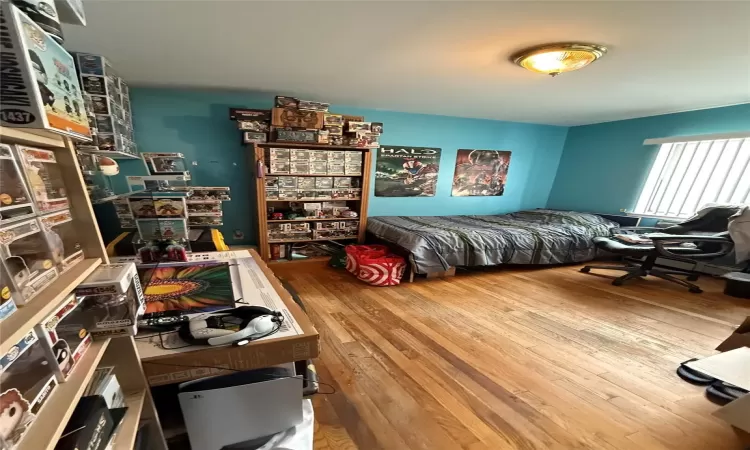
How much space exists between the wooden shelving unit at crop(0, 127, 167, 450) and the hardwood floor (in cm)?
75

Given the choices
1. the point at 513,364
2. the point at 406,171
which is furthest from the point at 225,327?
the point at 406,171

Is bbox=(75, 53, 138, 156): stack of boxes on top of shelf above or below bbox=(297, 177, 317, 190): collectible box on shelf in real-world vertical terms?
above

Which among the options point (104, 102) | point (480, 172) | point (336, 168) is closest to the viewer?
point (104, 102)

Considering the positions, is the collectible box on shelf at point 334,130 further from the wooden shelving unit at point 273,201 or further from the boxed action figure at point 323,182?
the boxed action figure at point 323,182

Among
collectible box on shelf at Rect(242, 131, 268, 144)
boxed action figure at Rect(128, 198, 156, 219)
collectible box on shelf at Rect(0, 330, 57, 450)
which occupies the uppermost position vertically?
collectible box on shelf at Rect(242, 131, 268, 144)

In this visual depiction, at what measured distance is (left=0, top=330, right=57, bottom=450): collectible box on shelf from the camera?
1.41 feet

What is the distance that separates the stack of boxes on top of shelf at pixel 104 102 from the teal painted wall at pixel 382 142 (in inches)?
18.3

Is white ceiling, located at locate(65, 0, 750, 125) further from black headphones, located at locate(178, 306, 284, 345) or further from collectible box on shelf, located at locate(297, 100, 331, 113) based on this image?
black headphones, located at locate(178, 306, 284, 345)

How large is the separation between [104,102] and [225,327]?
90.0 inches

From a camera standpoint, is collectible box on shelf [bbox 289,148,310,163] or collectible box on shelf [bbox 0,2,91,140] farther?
collectible box on shelf [bbox 289,148,310,163]

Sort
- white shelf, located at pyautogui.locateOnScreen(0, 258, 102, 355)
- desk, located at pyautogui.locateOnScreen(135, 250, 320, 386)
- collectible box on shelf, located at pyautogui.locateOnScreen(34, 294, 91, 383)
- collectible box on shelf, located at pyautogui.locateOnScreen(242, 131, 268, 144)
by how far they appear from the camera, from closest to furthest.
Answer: white shelf, located at pyautogui.locateOnScreen(0, 258, 102, 355)
collectible box on shelf, located at pyautogui.locateOnScreen(34, 294, 91, 383)
desk, located at pyautogui.locateOnScreen(135, 250, 320, 386)
collectible box on shelf, located at pyautogui.locateOnScreen(242, 131, 268, 144)

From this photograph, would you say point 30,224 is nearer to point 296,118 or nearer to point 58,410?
point 58,410

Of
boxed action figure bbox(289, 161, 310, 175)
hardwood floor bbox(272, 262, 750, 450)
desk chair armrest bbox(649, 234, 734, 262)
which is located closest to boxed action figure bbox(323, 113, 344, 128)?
boxed action figure bbox(289, 161, 310, 175)

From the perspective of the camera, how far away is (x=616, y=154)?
3990 millimetres
